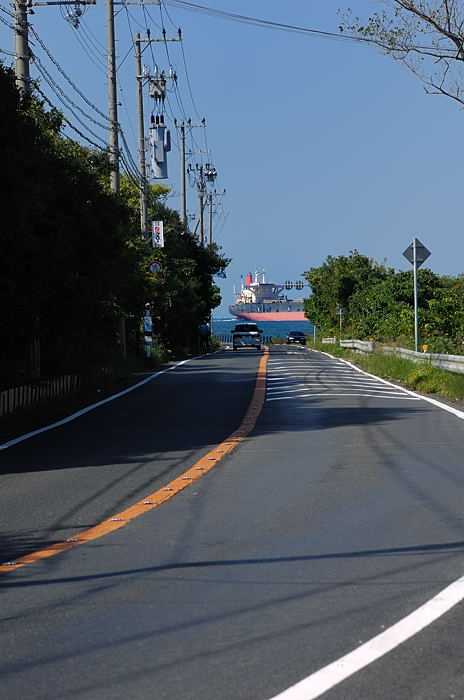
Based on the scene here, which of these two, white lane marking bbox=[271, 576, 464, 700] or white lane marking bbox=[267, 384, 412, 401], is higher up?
white lane marking bbox=[271, 576, 464, 700]

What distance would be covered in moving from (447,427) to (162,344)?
114ft

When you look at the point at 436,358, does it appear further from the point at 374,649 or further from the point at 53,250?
the point at 374,649

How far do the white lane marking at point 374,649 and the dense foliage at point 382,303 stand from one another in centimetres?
2527

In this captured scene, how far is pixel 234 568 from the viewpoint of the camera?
5996 mm

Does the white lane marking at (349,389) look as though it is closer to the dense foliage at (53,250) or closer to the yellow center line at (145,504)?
the dense foliage at (53,250)

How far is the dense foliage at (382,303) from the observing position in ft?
122

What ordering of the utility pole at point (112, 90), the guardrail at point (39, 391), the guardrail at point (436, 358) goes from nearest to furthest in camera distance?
the guardrail at point (39, 391), the guardrail at point (436, 358), the utility pole at point (112, 90)

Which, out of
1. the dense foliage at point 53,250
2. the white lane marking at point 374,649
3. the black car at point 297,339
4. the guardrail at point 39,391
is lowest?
the black car at point 297,339

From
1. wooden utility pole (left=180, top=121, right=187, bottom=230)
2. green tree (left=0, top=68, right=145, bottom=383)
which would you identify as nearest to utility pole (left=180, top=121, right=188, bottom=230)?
wooden utility pole (left=180, top=121, right=187, bottom=230)

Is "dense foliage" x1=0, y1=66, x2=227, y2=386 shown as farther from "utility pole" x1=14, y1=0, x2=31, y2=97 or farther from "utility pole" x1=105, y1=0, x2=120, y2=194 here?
"utility pole" x1=105, y1=0, x2=120, y2=194

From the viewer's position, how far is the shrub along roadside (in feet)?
66.5

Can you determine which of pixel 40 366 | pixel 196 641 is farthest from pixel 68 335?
pixel 196 641

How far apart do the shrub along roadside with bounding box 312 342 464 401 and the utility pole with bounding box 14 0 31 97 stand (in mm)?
9950

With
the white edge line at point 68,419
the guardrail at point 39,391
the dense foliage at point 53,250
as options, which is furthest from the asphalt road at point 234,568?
the guardrail at point 39,391
